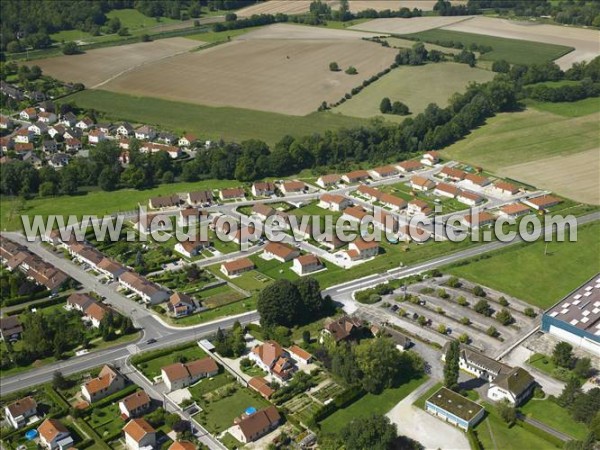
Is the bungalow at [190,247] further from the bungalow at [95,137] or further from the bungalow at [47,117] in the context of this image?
the bungalow at [47,117]

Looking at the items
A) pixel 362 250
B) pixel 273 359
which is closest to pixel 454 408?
pixel 273 359

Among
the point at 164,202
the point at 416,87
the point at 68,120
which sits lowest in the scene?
the point at 164,202

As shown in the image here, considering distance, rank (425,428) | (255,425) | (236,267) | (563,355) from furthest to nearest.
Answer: (236,267)
(563,355)
(425,428)
(255,425)

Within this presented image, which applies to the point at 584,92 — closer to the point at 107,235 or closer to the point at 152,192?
the point at 152,192

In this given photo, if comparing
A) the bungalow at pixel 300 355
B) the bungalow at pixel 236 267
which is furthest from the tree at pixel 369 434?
the bungalow at pixel 236 267

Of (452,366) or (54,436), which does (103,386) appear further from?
(452,366)

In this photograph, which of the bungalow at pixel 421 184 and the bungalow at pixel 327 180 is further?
the bungalow at pixel 327 180
